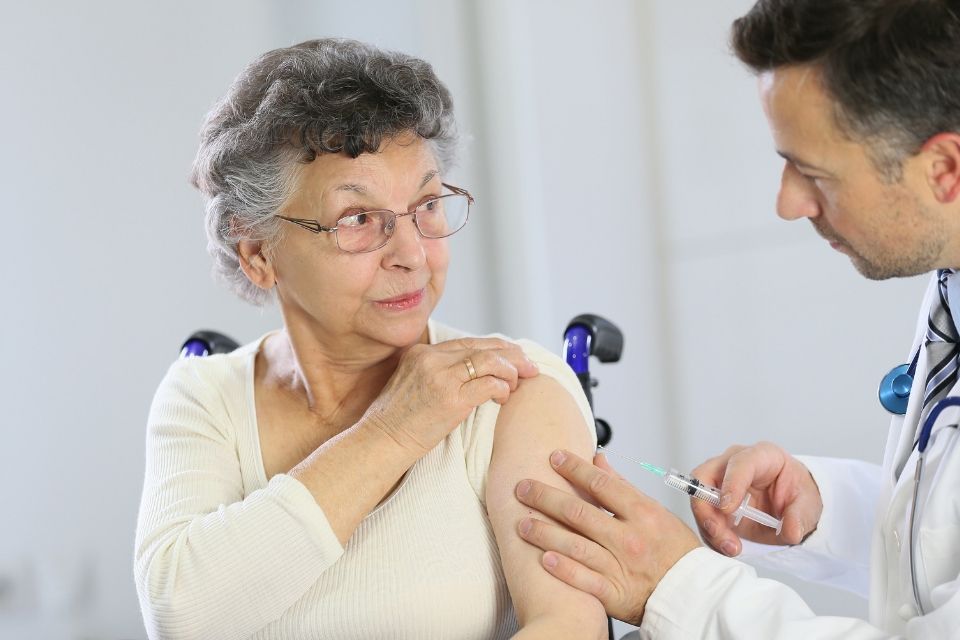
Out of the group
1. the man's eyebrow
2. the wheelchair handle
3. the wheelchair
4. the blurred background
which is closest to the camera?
the man's eyebrow

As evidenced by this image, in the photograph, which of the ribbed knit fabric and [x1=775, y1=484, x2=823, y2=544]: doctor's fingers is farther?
[x1=775, y1=484, x2=823, y2=544]: doctor's fingers

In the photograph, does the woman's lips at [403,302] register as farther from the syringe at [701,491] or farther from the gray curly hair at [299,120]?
the syringe at [701,491]

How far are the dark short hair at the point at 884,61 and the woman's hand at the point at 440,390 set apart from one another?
61 centimetres

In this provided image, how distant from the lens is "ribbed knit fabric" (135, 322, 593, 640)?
151 cm

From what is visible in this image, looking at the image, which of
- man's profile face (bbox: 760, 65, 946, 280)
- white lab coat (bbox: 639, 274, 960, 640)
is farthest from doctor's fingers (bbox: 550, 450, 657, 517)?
man's profile face (bbox: 760, 65, 946, 280)

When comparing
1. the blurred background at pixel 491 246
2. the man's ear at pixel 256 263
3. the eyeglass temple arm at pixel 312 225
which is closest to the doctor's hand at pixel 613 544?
the eyeglass temple arm at pixel 312 225

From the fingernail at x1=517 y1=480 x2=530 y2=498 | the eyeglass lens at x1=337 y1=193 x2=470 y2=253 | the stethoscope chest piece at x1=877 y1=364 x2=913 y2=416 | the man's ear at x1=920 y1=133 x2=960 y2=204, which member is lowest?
the fingernail at x1=517 y1=480 x2=530 y2=498

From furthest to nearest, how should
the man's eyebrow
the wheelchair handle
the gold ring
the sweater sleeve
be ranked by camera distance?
the wheelchair handle
the gold ring
the sweater sleeve
the man's eyebrow

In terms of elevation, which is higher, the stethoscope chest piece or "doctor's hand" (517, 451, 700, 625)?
the stethoscope chest piece

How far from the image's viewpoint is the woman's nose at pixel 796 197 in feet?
4.81

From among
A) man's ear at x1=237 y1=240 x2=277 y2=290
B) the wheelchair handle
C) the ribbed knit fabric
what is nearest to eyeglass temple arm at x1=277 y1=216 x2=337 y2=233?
man's ear at x1=237 y1=240 x2=277 y2=290

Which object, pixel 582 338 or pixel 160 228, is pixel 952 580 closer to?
pixel 582 338

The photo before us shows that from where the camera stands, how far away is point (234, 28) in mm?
3018

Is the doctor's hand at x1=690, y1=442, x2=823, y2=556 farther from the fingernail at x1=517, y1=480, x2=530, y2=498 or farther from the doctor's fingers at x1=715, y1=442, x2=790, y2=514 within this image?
the fingernail at x1=517, y1=480, x2=530, y2=498
